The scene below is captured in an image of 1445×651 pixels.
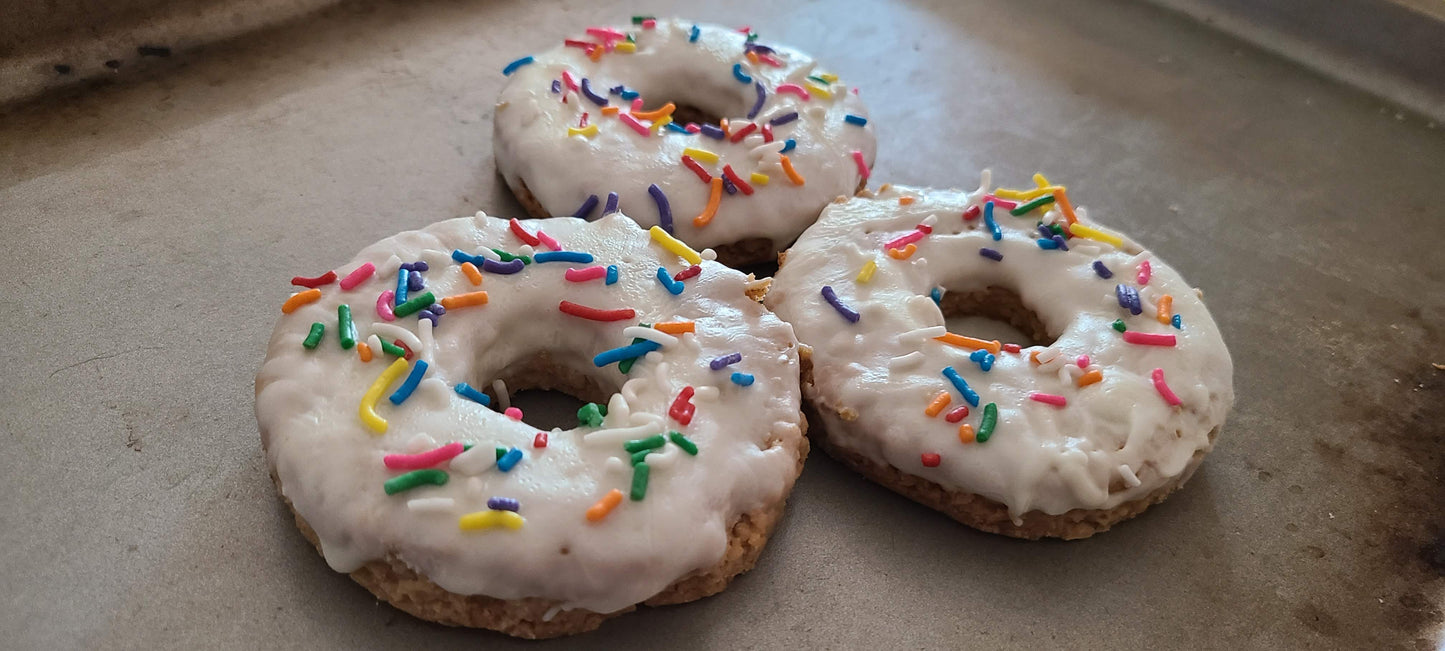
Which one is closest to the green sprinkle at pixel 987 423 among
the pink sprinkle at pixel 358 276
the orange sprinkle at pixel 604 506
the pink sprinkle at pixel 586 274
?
the orange sprinkle at pixel 604 506

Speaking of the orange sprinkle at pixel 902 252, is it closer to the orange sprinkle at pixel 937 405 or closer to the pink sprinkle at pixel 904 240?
the pink sprinkle at pixel 904 240

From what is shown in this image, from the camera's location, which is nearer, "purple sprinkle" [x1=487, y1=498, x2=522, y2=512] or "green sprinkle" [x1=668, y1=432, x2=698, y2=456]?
"purple sprinkle" [x1=487, y1=498, x2=522, y2=512]

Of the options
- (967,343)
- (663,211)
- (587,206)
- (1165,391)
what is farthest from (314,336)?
(1165,391)

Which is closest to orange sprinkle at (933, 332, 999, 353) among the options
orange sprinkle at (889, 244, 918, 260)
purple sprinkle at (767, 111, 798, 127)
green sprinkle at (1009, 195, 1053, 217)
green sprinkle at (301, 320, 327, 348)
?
orange sprinkle at (889, 244, 918, 260)

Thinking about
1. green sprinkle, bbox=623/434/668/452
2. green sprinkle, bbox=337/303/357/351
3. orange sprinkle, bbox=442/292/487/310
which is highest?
green sprinkle, bbox=337/303/357/351

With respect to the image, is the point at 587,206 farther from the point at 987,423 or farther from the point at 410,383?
the point at 987,423

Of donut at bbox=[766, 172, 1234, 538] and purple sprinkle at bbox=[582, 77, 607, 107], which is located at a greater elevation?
purple sprinkle at bbox=[582, 77, 607, 107]

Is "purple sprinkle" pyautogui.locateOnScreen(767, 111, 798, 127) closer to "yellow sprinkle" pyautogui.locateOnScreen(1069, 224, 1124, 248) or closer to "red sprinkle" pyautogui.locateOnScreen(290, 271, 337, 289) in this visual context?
"yellow sprinkle" pyautogui.locateOnScreen(1069, 224, 1124, 248)

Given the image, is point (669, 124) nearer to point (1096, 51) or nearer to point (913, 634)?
point (913, 634)
